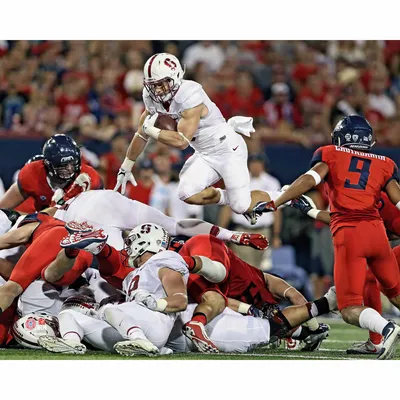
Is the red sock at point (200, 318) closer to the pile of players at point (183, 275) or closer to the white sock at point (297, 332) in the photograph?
the pile of players at point (183, 275)

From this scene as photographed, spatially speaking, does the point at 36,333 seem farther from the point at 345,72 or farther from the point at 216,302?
the point at 345,72

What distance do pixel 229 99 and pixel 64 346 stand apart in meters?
7.59

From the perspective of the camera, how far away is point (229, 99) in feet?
43.4

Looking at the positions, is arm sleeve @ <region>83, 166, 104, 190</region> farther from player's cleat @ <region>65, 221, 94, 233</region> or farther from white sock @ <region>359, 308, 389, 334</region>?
white sock @ <region>359, 308, 389, 334</region>

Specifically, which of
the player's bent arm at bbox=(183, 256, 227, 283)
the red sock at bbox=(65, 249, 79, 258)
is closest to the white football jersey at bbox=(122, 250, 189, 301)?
the player's bent arm at bbox=(183, 256, 227, 283)

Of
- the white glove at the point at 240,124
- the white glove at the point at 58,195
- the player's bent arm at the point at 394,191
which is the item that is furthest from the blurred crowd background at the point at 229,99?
the player's bent arm at the point at 394,191

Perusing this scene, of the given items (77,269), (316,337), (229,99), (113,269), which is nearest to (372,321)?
(316,337)

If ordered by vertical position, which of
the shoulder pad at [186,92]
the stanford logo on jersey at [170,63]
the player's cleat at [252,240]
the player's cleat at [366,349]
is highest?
the stanford logo on jersey at [170,63]

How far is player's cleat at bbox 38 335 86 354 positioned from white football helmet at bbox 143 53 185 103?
235cm

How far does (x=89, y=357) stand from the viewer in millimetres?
6000

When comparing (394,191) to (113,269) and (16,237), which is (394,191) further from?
(16,237)

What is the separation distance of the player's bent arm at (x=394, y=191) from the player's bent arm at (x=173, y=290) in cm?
163

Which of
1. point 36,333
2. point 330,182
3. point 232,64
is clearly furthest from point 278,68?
point 36,333

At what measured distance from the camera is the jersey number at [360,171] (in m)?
6.57
